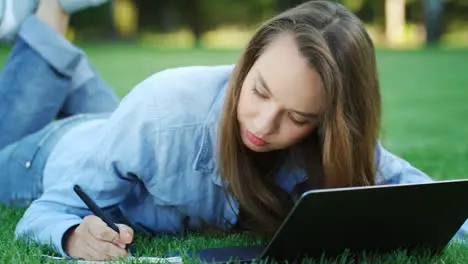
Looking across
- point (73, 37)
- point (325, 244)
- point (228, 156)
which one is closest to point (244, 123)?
point (228, 156)

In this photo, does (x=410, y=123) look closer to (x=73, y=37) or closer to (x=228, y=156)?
(x=228, y=156)

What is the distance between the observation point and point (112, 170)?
2359 millimetres

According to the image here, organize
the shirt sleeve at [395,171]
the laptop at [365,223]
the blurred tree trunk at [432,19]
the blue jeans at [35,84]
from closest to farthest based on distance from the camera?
1. the laptop at [365,223]
2. the shirt sleeve at [395,171]
3. the blue jeans at [35,84]
4. the blurred tree trunk at [432,19]

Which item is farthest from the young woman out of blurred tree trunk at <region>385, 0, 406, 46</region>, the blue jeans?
blurred tree trunk at <region>385, 0, 406, 46</region>

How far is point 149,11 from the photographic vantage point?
90.3ft

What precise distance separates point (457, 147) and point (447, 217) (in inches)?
117

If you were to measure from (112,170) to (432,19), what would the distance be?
18.0 m

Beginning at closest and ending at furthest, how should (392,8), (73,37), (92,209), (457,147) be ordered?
(92,209) → (457,147) → (73,37) → (392,8)

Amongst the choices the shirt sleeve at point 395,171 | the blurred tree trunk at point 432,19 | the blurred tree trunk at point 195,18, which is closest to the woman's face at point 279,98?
the shirt sleeve at point 395,171

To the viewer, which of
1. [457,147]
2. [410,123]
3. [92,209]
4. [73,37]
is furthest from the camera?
[73,37]

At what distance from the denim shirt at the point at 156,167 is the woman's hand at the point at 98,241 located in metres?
0.09

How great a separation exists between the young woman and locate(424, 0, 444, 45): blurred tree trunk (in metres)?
17.3

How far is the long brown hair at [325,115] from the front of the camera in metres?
2.18

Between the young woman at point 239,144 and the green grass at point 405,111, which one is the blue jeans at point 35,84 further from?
the young woman at point 239,144
